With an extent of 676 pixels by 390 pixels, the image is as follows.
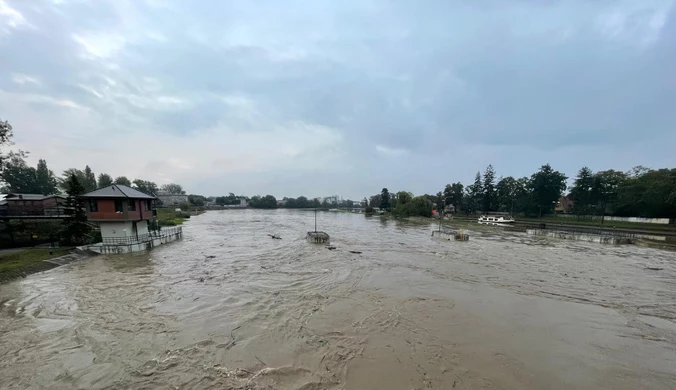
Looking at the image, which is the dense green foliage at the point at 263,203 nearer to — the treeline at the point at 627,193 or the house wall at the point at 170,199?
the house wall at the point at 170,199

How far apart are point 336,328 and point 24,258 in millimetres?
22498

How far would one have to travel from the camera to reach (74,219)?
2245 centimetres

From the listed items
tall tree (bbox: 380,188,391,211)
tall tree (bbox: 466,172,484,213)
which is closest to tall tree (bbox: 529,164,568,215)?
tall tree (bbox: 466,172,484,213)

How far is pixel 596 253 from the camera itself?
24969mm

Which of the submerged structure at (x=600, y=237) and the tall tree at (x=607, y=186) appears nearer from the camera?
the submerged structure at (x=600, y=237)

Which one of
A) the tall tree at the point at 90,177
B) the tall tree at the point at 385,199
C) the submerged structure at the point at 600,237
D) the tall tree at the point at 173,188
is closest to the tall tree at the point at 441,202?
the tall tree at the point at 385,199

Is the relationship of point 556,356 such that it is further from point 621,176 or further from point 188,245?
point 621,176

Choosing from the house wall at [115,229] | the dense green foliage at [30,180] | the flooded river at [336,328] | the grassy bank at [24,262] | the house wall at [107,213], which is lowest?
the flooded river at [336,328]

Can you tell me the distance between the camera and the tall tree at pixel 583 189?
56.5 m

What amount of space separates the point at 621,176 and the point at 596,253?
4416 cm

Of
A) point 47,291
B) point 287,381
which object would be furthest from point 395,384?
point 47,291

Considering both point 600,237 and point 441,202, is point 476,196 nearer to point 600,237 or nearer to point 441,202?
point 441,202

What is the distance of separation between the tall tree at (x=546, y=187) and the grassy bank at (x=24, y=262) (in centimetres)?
8105

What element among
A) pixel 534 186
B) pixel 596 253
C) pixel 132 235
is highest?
pixel 534 186
